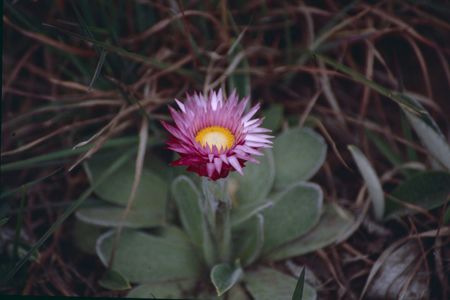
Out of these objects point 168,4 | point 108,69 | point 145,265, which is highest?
point 168,4

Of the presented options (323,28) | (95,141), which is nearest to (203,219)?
(95,141)

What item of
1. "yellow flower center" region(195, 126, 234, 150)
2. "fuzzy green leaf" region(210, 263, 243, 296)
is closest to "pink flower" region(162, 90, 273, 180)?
"yellow flower center" region(195, 126, 234, 150)

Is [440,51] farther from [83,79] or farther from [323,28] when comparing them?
[83,79]

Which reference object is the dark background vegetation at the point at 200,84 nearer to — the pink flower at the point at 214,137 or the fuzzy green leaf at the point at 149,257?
the fuzzy green leaf at the point at 149,257

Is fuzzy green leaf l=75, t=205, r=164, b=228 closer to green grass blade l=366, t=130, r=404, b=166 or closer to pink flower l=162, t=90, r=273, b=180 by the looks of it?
pink flower l=162, t=90, r=273, b=180

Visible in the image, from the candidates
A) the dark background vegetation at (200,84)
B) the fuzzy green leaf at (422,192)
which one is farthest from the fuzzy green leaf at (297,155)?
the fuzzy green leaf at (422,192)

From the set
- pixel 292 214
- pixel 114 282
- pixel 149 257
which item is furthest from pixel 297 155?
pixel 114 282
